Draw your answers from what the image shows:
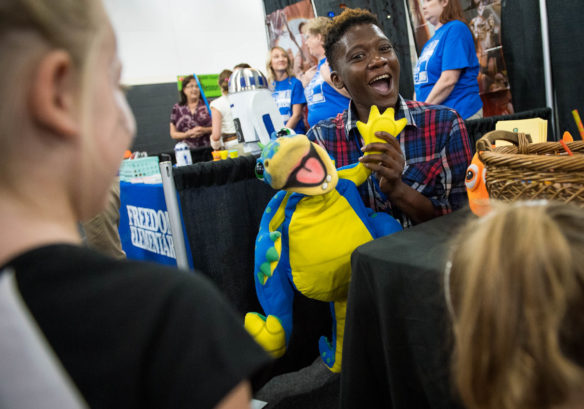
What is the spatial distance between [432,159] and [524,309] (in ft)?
2.95

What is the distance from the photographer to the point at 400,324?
2.79 ft

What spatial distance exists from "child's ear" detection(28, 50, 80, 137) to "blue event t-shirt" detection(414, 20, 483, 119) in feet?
7.61

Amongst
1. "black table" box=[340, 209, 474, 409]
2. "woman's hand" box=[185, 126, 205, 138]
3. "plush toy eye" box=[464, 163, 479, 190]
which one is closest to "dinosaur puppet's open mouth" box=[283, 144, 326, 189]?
"black table" box=[340, 209, 474, 409]

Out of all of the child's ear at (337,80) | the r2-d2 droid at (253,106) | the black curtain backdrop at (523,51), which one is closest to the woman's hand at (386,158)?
the child's ear at (337,80)

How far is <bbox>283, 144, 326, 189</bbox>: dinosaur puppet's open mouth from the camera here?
1.06 metres

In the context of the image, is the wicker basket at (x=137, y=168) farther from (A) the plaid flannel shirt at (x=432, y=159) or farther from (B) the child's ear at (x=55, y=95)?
(B) the child's ear at (x=55, y=95)

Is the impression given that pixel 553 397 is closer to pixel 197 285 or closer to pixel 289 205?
pixel 197 285

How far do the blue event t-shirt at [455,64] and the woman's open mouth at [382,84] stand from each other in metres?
1.18

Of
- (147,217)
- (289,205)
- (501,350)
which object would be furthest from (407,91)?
(501,350)

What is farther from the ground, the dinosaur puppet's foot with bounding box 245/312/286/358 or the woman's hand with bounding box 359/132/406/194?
the woman's hand with bounding box 359/132/406/194

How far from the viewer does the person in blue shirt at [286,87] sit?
3.32 m

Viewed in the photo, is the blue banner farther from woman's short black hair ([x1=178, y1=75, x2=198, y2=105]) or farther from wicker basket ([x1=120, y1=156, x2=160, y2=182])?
woman's short black hair ([x1=178, y1=75, x2=198, y2=105])

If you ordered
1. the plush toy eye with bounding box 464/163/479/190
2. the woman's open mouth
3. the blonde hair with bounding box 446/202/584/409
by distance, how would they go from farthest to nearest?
1. the woman's open mouth
2. the plush toy eye with bounding box 464/163/479/190
3. the blonde hair with bounding box 446/202/584/409

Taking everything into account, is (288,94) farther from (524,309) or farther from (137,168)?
(524,309)
